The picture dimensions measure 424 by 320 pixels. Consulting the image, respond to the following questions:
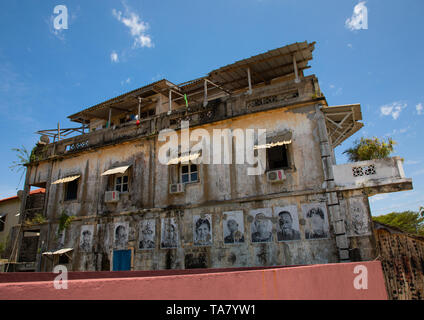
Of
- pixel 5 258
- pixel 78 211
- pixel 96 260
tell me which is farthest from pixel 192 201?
pixel 5 258

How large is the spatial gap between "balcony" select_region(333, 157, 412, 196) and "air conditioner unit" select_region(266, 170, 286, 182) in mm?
1627

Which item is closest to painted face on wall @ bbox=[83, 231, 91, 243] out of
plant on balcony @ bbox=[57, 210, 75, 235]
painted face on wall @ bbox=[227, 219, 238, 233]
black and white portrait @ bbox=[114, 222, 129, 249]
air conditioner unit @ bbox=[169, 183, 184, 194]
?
plant on balcony @ bbox=[57, 210, 75, 235]

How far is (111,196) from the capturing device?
1290 cm

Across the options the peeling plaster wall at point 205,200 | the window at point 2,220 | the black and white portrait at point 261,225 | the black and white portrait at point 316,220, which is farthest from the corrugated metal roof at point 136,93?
the window at point 2,220

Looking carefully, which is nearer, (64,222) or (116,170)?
A: (116,170)

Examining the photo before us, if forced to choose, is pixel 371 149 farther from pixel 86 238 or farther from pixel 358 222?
pixel 86 238

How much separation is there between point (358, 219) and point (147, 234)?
7.63 m

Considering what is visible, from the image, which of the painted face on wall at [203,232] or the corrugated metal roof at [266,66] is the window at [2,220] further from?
the corrugated metal roof at [266,66]

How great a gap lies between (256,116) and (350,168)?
12.3 ft

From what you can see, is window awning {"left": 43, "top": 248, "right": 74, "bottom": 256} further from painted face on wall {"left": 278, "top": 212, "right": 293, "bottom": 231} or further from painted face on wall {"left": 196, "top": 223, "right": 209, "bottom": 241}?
painted face on wall {"left": 278, "top": 212, "right": 293, "bottom": 231}

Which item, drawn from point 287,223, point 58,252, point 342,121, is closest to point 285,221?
point 287,223

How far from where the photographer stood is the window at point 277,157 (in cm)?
1072

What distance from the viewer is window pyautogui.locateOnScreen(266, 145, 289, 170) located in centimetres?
1072

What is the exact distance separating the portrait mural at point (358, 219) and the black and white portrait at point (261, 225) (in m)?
2.41
